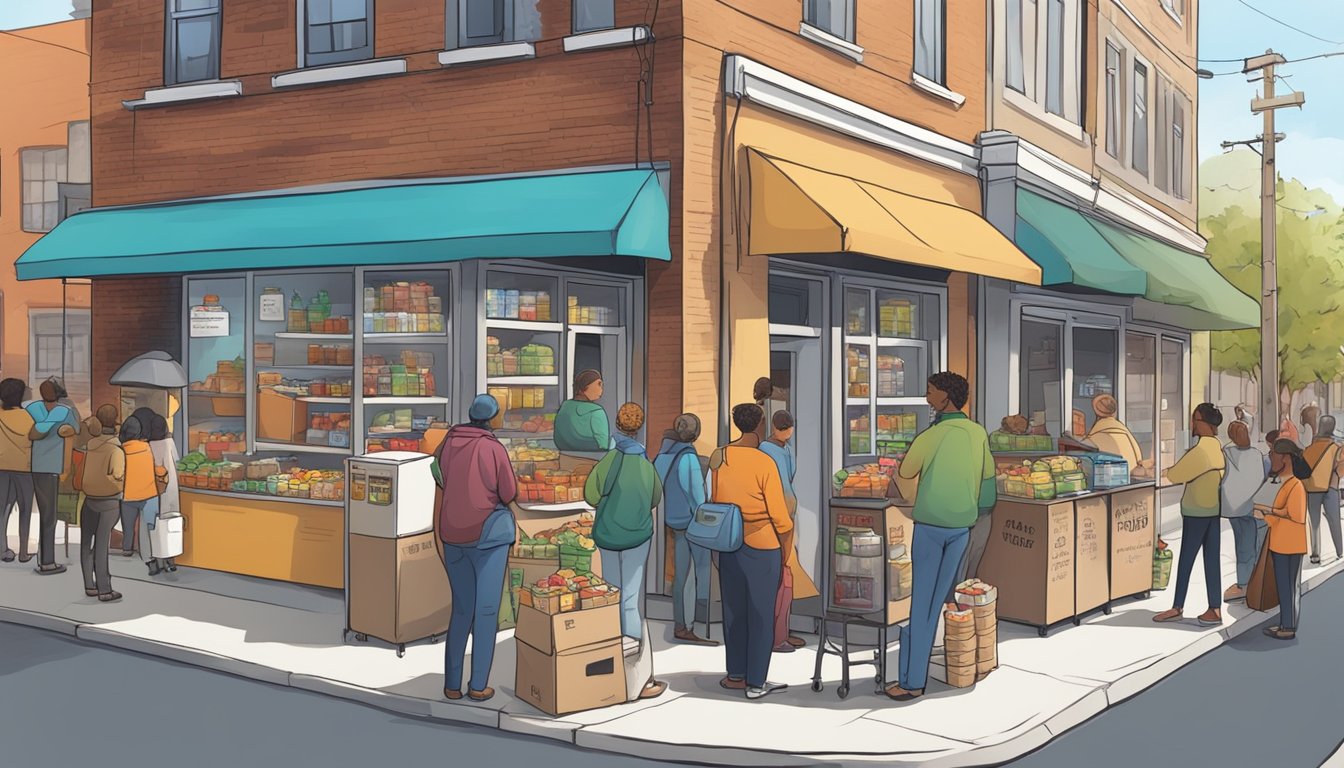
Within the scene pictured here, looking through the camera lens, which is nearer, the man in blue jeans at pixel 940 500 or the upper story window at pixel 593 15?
the man in blue jeans at pixel 940 500

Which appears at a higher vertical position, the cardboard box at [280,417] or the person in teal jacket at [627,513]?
the cardboard box at [280,417]

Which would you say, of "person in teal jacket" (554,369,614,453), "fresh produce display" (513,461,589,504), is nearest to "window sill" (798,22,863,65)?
"person in teal jacket" (554,369,614,453)

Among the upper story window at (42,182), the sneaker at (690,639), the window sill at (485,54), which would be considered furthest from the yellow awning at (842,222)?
the upper story window at (42,182)

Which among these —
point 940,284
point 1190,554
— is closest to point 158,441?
point 940,284

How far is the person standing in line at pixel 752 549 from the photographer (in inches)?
314

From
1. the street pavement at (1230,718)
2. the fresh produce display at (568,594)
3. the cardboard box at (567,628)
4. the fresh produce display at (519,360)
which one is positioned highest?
the fresh produce display at (519,360)

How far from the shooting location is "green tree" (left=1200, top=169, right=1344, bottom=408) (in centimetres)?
4928

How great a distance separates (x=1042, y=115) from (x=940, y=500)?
1159cm

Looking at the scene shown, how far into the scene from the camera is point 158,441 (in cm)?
1221

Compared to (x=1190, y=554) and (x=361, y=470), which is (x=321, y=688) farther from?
(x=1190, y=554)

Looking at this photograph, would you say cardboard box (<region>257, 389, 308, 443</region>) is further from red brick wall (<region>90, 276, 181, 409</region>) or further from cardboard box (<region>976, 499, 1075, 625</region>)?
cardboard box (<region>976, 499, 1075, 625</region>)

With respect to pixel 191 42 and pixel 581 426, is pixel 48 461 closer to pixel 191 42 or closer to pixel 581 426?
pixel 191 42

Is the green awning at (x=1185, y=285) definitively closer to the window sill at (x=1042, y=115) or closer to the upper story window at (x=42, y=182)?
the window sill at (x=1042, y=115)

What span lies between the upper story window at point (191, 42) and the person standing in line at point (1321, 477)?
1405 cm
